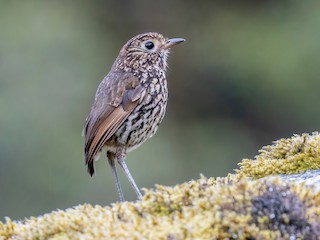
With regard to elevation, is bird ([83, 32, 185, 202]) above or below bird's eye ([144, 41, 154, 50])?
below

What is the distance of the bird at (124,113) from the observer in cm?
701

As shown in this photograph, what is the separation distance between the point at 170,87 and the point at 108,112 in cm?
958

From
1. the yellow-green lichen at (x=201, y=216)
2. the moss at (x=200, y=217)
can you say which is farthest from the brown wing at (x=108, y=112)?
the yellow-green lichen at (x=201, y=216)

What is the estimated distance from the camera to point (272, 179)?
399cm

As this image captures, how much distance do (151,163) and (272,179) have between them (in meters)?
9.27

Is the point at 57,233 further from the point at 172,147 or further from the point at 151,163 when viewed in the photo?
the point at 172,147

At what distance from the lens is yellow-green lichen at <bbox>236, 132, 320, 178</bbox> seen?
17.1 ft

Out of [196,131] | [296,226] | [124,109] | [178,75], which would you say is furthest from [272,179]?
[178,75]

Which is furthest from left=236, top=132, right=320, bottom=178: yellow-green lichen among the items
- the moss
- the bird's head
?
the bird's head

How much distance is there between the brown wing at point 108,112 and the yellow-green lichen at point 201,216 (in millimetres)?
2711

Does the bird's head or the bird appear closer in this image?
the bird

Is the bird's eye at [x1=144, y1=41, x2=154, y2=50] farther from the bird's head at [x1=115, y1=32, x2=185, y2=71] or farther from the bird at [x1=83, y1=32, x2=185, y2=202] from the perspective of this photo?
the bird at [x1=83, y1=32, x2=185, y2=202]

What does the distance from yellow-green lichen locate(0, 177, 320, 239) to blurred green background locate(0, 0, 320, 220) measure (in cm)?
822

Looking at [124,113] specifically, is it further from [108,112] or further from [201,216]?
[201,216]
